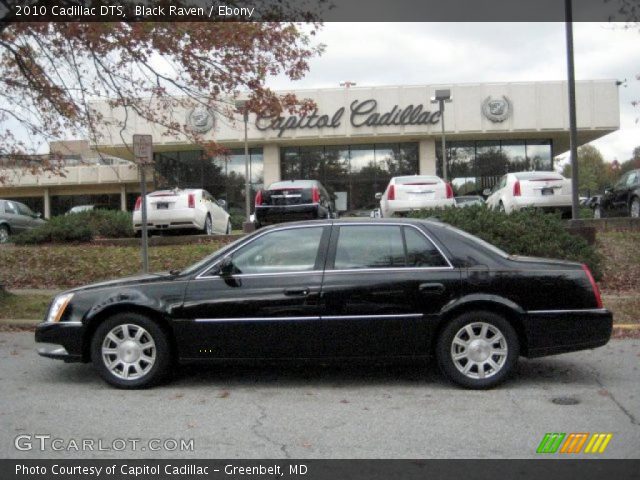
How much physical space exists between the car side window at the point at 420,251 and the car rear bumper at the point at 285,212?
10.5m

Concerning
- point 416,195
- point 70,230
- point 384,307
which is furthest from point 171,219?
point 384,307

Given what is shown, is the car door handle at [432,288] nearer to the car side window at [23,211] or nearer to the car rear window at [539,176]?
the car rear window at [539,176]

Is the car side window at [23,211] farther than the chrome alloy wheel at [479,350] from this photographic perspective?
Yes

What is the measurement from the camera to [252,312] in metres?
5.90

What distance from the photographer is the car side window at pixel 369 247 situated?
6066 mm

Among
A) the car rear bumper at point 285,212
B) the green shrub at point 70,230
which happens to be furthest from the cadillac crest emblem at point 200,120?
the car rear bumper at point 285,212

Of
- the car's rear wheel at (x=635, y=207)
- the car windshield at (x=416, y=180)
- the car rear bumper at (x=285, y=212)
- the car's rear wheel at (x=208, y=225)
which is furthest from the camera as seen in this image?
the car's rear wheel at (x=635, y=207)

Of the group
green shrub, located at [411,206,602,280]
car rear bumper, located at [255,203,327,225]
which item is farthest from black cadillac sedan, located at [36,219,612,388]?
car rear bumper, located at [255,203,327,225]

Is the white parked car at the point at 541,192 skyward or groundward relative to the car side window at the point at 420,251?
skyward

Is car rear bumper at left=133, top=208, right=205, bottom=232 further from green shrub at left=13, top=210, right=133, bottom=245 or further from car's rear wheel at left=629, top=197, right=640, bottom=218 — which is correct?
car's rear wheel at left=629, top=197, right=640, bottom=218

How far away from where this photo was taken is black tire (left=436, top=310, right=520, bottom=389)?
586 cm

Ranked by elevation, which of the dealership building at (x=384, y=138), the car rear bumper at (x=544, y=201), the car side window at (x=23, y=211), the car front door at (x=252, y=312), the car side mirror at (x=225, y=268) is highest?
the dealership building at (x=384, y=138)

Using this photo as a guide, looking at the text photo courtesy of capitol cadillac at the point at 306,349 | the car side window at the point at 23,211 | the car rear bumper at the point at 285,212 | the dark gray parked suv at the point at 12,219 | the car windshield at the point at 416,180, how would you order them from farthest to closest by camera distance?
the car side window at the point at 23,211, the dark gray parked suv at the point at 12,219, the car rear bumper at the point at 285,212, the car windshield at the point at 416,180, the text photo courtesy of capitol cadillac at the point at 306,349

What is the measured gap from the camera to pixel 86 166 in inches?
1656
